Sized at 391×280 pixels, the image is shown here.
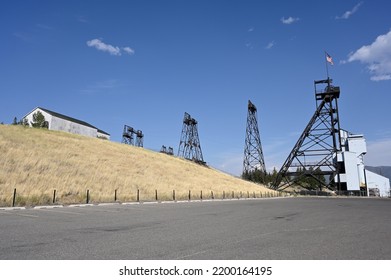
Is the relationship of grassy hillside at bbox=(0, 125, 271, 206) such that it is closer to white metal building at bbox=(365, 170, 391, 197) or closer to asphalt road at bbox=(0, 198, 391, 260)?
asphalt road at bbox=(0, 198, 391, 260)

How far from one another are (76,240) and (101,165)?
3302 cm

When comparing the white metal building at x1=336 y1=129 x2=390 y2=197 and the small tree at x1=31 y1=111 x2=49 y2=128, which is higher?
the small tree at x1=31 y1=111 x2=49 y2=128

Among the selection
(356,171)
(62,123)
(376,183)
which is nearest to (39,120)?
(62,123)

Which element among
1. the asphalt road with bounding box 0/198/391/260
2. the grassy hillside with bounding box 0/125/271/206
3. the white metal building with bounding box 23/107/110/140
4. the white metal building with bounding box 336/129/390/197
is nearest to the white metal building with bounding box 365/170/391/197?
the white metal building with bounding box 336/129/390/197

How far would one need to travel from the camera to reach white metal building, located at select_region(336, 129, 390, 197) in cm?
6009

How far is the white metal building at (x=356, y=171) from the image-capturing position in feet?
197

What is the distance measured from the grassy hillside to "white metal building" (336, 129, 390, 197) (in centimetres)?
3098

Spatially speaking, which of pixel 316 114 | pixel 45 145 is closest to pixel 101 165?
pixel 45 145

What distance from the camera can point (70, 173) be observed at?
32.1 meters

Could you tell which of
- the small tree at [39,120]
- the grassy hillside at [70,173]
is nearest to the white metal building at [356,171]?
the grassy hillside at [70,173]

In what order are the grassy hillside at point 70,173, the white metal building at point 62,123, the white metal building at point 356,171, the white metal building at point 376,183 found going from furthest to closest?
1. the white metal building at point 62,123
2. the white metal building at point 376,183
3. the white metal building at point 356,171
4. the grassy hillside at point 70,173

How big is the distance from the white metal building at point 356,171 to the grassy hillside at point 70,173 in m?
31.0

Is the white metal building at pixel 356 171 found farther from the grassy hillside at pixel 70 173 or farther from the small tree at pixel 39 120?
the small tree at pixel 39 120

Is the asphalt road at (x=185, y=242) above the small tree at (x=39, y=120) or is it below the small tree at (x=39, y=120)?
below
